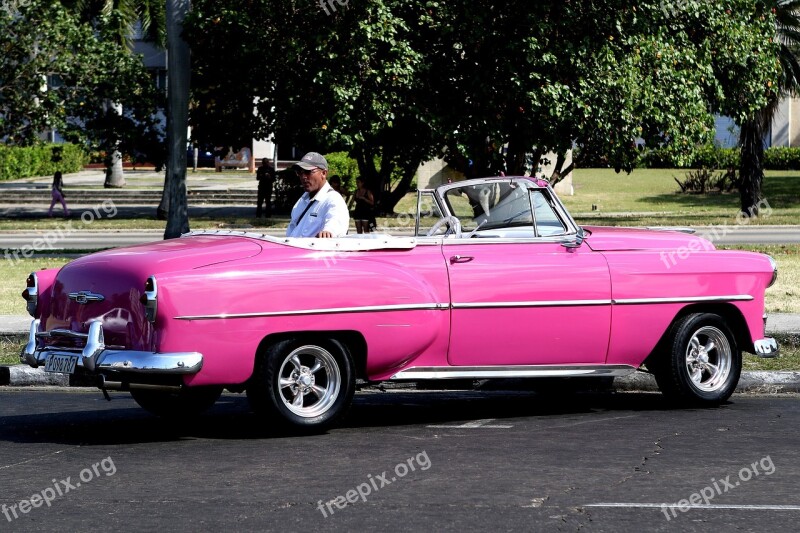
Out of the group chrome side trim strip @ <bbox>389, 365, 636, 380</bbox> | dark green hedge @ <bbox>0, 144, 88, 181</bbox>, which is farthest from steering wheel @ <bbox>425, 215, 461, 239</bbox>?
dark green hedge @ <bbox>0, 144, 88, 181</bbox>

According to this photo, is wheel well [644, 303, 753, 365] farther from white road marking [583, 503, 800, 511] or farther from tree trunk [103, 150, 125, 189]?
tree trunk [103, 150, 125, 189]

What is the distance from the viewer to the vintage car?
8188mm

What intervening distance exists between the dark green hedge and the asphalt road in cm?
4596

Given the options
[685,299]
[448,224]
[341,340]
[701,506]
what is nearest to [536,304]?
[448,224]

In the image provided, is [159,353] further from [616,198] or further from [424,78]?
[616,198]

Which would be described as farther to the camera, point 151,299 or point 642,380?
point 642,380

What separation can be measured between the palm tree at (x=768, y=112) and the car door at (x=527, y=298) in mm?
26821

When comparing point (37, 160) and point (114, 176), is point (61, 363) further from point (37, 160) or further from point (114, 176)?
point (37, 160)

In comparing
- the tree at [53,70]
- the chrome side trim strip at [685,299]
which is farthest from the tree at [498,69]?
the chrome side trim strip at [685,299]

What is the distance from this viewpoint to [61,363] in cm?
847

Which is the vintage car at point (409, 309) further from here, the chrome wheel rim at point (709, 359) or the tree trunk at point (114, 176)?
the tree trunk at point (114, 176)

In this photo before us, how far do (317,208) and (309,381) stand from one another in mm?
1532

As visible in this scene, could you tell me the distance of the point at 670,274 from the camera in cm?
966

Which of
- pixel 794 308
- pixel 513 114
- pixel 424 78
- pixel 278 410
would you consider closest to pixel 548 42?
pixel 513 114
